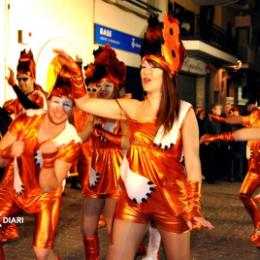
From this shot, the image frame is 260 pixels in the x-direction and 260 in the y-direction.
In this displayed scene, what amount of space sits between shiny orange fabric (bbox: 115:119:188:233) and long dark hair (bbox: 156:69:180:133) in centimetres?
8

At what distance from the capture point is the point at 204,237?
7566 mm

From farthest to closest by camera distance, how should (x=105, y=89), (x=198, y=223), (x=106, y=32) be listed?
(x=106, y=32) < (x=105, y=89) < (x=198, y=223)

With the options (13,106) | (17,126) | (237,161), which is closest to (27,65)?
(13,106)

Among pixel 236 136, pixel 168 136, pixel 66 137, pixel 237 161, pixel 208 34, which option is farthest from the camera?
pixel 208 34

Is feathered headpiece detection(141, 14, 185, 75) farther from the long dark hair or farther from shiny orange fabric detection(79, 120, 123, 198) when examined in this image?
shiny orange fabric detection(79, 120, 123, 198)

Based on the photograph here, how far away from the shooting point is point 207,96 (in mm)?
24219

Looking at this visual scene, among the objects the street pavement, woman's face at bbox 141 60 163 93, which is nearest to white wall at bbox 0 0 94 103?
the street pavement

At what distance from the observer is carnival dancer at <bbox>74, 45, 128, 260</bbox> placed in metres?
5.29

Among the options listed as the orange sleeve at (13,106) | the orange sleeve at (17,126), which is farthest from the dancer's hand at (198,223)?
the orange sleeve at (13,106)

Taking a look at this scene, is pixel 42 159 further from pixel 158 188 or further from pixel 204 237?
pixel 204 237

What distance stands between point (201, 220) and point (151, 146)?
0.57 m

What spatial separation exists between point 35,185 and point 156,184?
984 millimetres

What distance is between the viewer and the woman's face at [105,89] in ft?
18.7

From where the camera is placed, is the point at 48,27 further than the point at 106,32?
No
